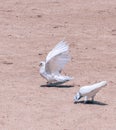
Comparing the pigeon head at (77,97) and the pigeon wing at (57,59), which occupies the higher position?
the pigeon wing at (57,59)

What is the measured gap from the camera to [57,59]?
36.1 feet

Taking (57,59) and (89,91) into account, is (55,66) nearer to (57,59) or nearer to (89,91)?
(57,59)

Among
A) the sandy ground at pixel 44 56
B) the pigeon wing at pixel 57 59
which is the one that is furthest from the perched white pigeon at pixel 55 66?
the sandy ground at pixel 44 56

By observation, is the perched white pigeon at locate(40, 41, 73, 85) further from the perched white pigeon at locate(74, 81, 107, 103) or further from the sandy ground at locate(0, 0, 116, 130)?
the perched white pigeon at locate(74, 81, 107, 103)

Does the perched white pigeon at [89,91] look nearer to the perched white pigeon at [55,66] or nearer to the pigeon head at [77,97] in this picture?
the pigeon head at [77,97]

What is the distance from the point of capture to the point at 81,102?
33.6 feet

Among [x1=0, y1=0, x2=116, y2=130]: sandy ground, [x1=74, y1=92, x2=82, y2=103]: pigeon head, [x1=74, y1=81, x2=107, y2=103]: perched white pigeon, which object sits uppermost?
[x1=74, y1=81, x2=107, y2=103]: perched white pigeon

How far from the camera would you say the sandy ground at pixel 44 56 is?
9430mm

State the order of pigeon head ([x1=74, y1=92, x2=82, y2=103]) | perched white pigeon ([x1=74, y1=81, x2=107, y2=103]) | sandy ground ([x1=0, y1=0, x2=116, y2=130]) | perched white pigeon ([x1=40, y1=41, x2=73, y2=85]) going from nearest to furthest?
sandy ground ([x1=0, y1=0, x2=116, y2=130]), perched white pigeon ([x1=74, y1=81, x2=107, y2=103]), pigeon head ([x1=74, y1=92, x2=82, y2=103]), perched white pigeon ([x1=40, y1=41, x2=73, y2=85])

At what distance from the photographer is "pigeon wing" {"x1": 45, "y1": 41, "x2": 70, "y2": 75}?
11.0 metres

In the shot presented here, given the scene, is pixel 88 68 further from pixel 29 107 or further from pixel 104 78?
pixel 29 107

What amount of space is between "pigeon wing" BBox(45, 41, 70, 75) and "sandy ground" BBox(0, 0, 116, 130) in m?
0.26

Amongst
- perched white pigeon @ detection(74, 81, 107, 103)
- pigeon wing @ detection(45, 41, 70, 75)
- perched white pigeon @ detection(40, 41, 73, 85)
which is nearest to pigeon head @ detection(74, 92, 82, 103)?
perched white pigeon @ detection(74, 81, 107, 103)

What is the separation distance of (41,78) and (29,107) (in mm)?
1891
